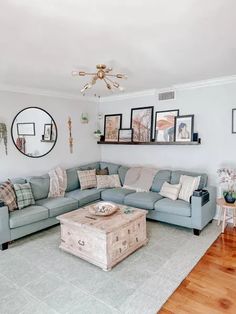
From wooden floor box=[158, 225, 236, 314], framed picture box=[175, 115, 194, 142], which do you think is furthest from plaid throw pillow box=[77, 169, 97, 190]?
wooden floor box=[158, 225, 236, 314]

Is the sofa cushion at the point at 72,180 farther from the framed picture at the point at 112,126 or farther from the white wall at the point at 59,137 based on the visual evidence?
the framed picture at the point at 112,126

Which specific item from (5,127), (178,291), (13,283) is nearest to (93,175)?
(5,127)

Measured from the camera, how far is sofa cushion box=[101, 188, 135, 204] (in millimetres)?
4192

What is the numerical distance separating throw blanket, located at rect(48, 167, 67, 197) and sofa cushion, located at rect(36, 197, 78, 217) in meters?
0.17

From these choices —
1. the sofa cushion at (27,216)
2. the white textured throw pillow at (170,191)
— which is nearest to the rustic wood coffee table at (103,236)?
the sofa cushion at (27,216)

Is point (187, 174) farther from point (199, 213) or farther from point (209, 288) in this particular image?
point (209, 288)

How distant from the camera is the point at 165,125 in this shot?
454 centimetres

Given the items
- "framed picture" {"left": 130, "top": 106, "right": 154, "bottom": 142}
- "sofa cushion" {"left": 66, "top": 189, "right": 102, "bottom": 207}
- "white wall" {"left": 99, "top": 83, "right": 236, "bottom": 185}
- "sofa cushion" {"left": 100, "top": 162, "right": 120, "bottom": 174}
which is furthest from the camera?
"sofa cushion" {"left": 100, "top": 162, "right": 120, "bottom": 174}

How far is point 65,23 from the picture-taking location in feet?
6.14

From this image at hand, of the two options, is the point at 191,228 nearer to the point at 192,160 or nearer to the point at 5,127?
the point at 192,160

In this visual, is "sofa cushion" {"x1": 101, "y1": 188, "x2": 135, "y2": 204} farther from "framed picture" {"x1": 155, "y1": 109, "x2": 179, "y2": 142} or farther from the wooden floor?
the wooden floor

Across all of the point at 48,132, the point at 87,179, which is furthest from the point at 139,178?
the point at 48,132

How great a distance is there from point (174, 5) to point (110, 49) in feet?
3.01

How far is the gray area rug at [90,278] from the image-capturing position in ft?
6.82
